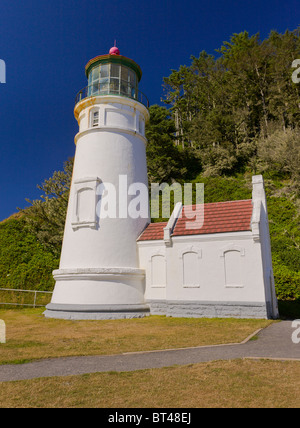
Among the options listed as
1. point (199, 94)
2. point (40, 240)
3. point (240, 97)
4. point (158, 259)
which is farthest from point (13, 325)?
point (199, 94)

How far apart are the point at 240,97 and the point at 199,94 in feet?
27.9

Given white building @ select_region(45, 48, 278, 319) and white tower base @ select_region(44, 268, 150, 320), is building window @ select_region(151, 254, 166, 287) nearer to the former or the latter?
white building @ select_region(45, 48, 278, 319)

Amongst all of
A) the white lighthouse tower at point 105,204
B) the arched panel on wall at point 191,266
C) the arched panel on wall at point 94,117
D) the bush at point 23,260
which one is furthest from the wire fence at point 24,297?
the arched panel on wall at point 94,117

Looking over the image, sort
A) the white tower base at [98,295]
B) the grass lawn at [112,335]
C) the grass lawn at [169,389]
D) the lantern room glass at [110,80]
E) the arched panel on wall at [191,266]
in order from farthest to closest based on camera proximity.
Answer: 1. the lantern room glass at [110,80]
2. the arched panel on wall at [191,266]
3. the white tower base at [98,295]
4. the grass lawn at [112,335]
5. the grass lawn at [169,389]

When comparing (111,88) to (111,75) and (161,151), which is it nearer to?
(111,75)

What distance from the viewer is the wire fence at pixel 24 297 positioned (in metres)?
18.8

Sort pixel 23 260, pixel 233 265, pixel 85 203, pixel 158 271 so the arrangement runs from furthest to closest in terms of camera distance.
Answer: pixel 23 260 → pixel 85 203 → pixel 158 271 → pixel 233 265

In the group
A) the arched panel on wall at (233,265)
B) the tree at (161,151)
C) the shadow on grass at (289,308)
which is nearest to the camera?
the arched panel on wall at (233,265)

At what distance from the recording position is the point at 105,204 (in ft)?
49.0

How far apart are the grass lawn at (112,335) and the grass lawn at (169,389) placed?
2048 millimetres

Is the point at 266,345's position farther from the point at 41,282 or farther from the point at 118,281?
the point at 41,282

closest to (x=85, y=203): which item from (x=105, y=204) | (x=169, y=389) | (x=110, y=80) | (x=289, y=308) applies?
(x=105, y=204)

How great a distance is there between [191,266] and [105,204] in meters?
5.40

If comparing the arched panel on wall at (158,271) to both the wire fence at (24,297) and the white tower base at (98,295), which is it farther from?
the wire fence at (24,297)
